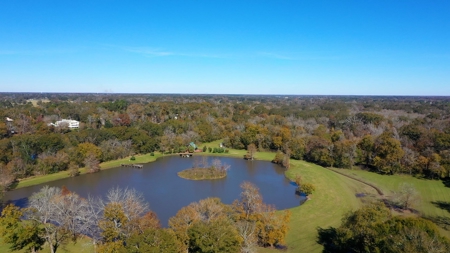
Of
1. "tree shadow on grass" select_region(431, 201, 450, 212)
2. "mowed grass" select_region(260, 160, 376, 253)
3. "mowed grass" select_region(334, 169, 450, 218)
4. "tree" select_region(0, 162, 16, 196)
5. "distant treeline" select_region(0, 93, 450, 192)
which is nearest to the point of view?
"mowed grass" select_region(260, 160, 376, 253)

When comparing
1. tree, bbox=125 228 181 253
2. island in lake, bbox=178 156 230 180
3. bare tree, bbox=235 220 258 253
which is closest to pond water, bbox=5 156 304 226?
island in lake, bbox=178 156 230 180

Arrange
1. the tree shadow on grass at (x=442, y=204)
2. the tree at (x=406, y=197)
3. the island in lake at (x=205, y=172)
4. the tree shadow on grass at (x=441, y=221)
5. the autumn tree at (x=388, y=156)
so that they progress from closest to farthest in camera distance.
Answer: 1. the tree shadow on grass at (x=441, y=221)
2. the tree at (x=406, y=197)
3. the tree shadow on grass at (x=442, y=204)
4. the island in lake at (x=205, y=172)
5. the autumn tree at (x=388, y=156)

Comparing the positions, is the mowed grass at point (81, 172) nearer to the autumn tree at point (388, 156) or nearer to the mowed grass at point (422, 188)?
the mowed grass at point (422, 188)

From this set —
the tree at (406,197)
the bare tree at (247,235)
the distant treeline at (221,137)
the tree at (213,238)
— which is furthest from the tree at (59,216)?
the tree at (406,197)

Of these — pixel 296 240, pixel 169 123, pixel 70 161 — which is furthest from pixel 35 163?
pixel 296 240

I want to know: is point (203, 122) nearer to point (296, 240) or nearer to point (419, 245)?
point (296, 240)

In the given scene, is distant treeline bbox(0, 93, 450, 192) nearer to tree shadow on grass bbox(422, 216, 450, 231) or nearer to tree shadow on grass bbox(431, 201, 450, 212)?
tree shadow on grass bbox(431, 201, 450, 212)
